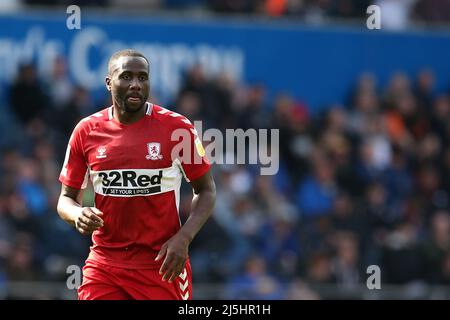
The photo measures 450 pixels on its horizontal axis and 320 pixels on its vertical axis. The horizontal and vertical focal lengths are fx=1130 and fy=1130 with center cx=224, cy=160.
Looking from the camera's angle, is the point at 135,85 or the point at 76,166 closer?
the point at 135,85

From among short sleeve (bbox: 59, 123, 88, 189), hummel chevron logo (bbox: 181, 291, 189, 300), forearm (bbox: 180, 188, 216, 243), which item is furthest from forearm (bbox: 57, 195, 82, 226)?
hummel chevron logo (bbox: 181, 291, 189, 300)

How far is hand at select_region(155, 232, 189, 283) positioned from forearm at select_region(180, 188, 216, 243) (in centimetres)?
8

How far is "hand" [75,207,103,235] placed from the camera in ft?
22.8

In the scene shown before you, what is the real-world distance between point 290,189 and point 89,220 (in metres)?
8.91

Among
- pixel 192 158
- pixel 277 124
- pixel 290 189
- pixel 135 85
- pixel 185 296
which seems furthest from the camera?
pixel 277 124

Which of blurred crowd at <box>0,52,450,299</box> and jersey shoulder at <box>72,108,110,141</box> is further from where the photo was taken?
blurred crowd at <box>0,52,450,299</box>

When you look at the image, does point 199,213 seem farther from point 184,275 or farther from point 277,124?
point 277,124

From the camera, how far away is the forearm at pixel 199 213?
725 cm

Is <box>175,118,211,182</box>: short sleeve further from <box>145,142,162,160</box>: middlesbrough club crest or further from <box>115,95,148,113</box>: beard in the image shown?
<box>115,95,148,113</box>: beard

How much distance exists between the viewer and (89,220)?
6.95m

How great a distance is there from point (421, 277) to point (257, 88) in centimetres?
363

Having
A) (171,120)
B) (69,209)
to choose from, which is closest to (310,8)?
(171,120)

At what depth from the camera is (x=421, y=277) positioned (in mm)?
14969

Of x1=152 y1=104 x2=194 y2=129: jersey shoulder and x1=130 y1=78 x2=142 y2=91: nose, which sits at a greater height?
x1=130 y1=78 x2=142 y2=91: nose
